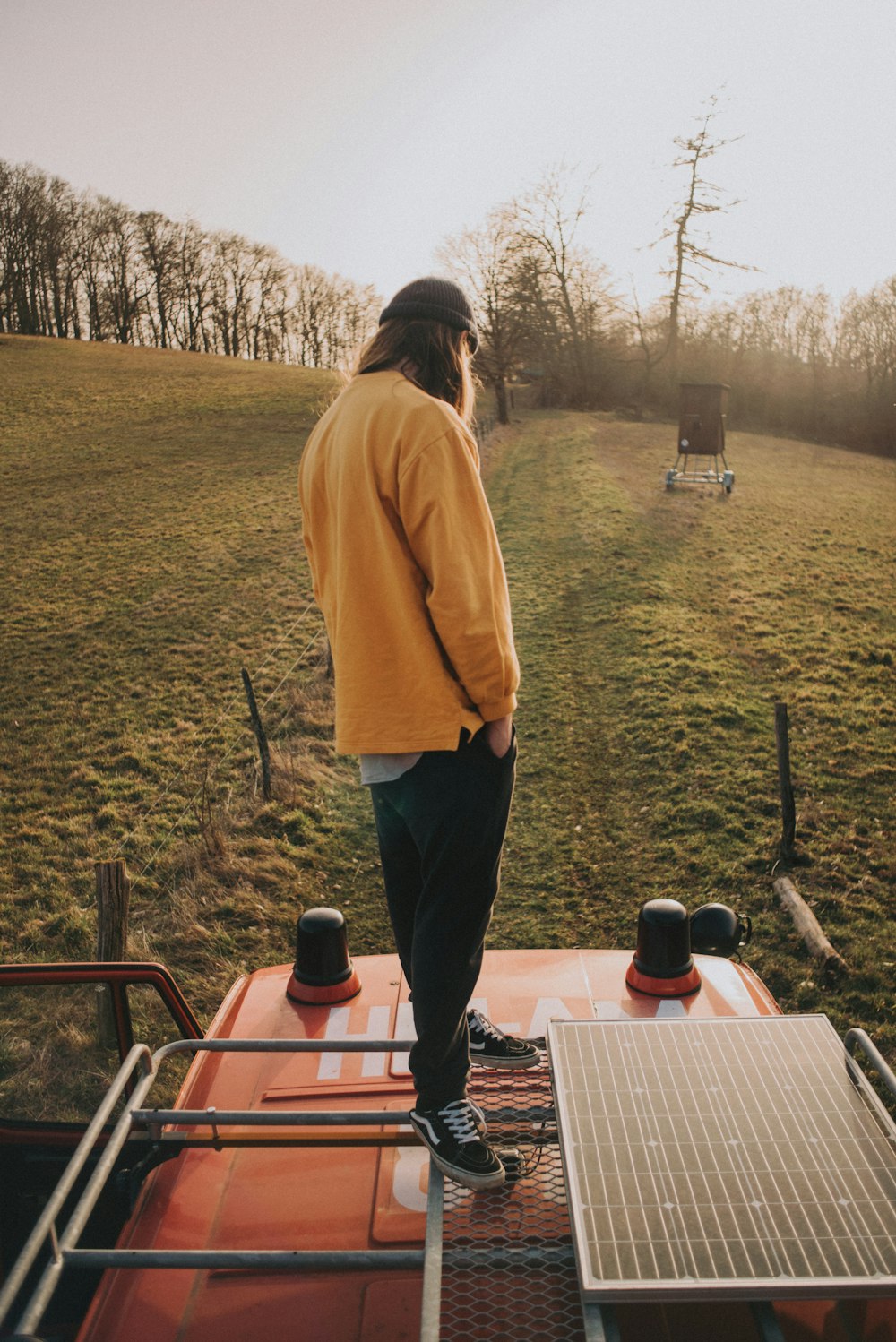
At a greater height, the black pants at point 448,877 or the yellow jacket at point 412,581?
the yellow jacket at point 412,581

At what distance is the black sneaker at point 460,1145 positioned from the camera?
1934mm

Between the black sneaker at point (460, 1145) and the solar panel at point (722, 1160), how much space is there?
0.18 meters

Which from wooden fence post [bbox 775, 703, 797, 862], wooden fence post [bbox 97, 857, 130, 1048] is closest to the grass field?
wooden fence post [bbox 775, 703, 797, 862]

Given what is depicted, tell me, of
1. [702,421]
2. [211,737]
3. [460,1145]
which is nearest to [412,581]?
[460,1145]

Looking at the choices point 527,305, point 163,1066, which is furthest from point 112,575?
point 527,305

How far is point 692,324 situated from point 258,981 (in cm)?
4542

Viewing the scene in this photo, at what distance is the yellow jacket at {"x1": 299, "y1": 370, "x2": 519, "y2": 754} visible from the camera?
1.93 metres

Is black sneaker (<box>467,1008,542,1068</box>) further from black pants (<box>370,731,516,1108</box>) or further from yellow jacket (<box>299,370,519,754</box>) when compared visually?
yellow jacket (<box>299,370,519,754</box>)

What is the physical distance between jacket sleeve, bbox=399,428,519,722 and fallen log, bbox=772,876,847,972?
446 centimetres

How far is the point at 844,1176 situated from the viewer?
5.90 feet

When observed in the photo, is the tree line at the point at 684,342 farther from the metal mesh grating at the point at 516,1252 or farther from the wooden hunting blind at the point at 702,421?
the metal mesh grating at the point at 516,1252

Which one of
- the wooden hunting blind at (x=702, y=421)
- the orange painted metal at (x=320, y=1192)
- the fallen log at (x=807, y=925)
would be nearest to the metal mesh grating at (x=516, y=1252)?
the orange painted metal at (x=320, y=1192)

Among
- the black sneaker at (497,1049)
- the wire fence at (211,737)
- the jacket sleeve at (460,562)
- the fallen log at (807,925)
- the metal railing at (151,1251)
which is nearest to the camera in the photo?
the metal railing at (151,1251)

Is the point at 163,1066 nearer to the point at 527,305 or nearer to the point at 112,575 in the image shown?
the point at 112,575
